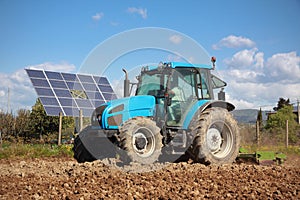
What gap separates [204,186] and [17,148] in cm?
789

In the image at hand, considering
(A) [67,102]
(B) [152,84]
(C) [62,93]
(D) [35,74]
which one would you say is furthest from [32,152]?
(D) [35,74]

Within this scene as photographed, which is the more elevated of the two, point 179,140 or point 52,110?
point 52,110

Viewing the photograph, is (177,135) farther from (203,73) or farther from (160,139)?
(203,73)

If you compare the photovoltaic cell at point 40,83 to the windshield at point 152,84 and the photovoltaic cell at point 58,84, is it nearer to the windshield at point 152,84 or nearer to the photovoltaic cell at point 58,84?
the photovoltaic cell at point 58,84

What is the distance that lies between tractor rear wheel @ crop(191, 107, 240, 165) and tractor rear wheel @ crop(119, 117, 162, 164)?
0.92 metres

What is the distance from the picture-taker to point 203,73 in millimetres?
8297

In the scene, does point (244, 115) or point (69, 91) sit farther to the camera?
point (244, 115)

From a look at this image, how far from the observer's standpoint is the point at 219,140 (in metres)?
8.07

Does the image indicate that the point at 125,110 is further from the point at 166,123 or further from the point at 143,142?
the point at 166,123

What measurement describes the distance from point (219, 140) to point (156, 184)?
343 centimetres

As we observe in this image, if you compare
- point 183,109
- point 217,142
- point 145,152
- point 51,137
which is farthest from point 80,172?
point 51,137

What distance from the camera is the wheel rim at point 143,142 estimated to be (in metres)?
6.82

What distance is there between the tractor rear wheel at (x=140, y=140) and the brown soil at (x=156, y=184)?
0.44 metres

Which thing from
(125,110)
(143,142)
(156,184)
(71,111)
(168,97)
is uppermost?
(168,97)
